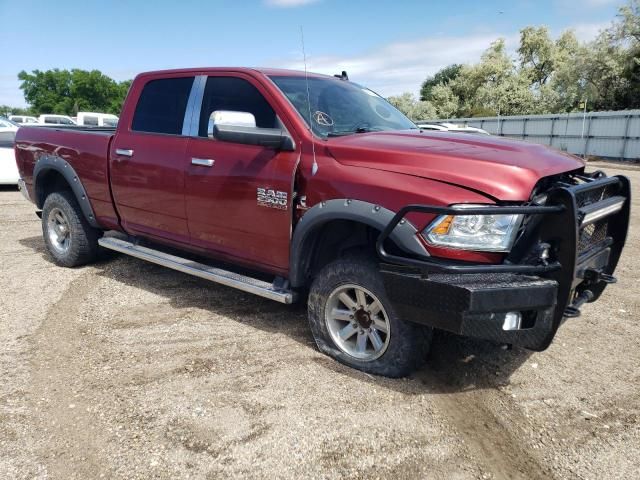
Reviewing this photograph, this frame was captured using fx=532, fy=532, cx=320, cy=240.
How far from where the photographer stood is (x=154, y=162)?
4.49 meters

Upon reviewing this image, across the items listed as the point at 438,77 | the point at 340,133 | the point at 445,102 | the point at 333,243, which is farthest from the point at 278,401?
the point at 438,77

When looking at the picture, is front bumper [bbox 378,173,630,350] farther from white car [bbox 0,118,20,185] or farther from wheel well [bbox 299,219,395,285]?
white car [bbox 0,118,20,185]

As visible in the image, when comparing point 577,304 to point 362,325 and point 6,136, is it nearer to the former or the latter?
point 362,325

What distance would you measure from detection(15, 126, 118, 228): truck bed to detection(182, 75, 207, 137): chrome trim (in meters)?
1.06

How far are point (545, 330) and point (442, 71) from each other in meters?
74.6

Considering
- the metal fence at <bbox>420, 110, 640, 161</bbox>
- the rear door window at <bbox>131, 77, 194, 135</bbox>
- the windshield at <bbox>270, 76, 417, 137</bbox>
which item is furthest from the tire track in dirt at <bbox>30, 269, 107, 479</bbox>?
the metal fence at <bbox>420, 110, 640, 161</bbox>

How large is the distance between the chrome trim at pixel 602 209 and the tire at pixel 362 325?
1125 mm

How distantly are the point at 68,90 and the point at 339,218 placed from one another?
309 ft

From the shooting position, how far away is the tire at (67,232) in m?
5.59

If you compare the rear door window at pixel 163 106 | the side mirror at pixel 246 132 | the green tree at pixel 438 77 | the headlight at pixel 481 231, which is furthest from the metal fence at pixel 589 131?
the green tree at pixel 438 77

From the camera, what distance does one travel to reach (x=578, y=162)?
3539 mm

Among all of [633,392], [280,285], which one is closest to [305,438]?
[280,285]

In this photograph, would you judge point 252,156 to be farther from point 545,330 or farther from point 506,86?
point 506,86

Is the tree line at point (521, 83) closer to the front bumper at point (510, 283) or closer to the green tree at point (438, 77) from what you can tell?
the green tree at point (438, 77)
